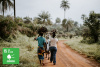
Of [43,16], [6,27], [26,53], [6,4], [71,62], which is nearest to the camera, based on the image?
[71,62]

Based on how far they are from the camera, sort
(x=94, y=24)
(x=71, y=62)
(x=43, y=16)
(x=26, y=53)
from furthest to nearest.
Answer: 1. (x=43, y=16)
2. (x=94, y=24)
3. (x=26, y=53)
4. (x=71, y=62)

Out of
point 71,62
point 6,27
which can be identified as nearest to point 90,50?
point 71,62

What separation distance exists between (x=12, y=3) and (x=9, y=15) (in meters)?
5.91

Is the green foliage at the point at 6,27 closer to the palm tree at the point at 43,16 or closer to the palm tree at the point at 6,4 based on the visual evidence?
the palm tree at the point at 6,4

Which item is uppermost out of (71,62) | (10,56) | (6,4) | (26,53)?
(6,4)

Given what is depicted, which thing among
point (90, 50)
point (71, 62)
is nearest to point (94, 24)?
point (90, 50)

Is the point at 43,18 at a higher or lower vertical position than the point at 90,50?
higher

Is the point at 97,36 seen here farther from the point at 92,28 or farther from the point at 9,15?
the point at 9,15

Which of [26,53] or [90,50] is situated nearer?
[26,53]

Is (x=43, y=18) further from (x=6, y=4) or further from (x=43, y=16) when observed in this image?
(x=6, y=4)

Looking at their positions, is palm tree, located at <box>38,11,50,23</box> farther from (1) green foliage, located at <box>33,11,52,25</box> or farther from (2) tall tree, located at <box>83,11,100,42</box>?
(2) tall tree, located at <box>83,11,100,42</box>

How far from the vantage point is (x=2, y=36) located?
460 inches

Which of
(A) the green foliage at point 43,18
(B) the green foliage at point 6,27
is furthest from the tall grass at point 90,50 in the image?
(A) the green foliage at point 43,18

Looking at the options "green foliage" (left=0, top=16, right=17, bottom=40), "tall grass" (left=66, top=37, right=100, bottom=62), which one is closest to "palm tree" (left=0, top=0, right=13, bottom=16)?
"green foliage" (left=0, top=16, right=17, bottom=40)
